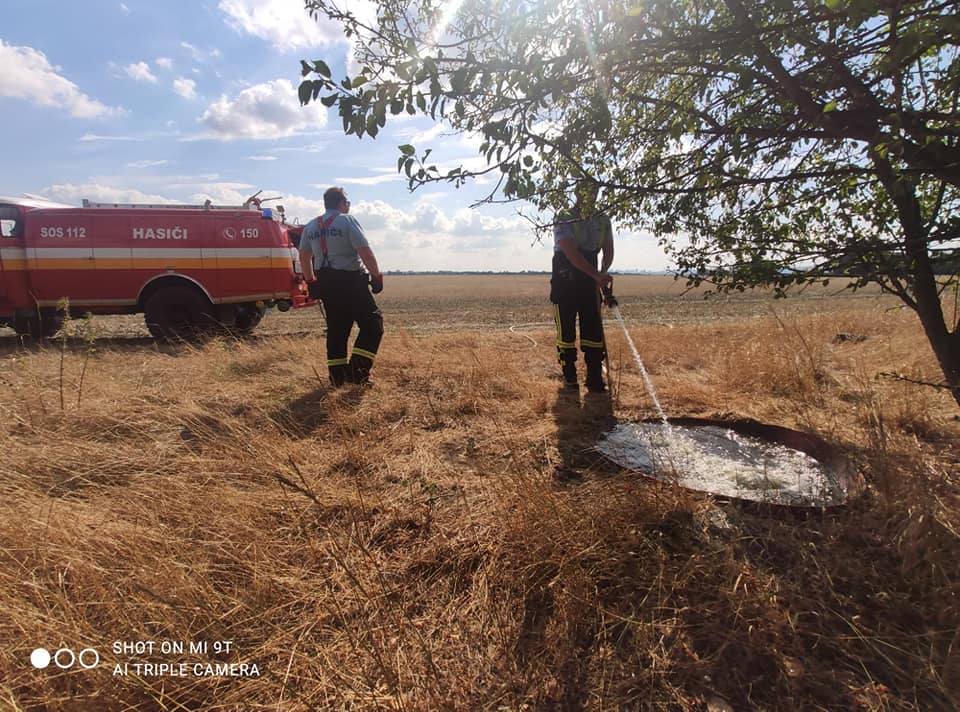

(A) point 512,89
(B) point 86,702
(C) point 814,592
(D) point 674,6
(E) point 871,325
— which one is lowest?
(B) point 86,702

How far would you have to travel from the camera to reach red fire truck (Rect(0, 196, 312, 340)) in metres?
7.12

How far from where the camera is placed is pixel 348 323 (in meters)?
4.15

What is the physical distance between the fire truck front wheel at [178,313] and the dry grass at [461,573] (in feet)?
16.2

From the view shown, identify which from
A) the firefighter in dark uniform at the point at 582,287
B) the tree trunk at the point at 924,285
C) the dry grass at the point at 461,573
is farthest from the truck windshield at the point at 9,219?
the tree trunk at the point at 924,285

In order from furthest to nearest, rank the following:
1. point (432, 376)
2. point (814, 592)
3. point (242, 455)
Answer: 1. point (432, 376)
2. point (242, 455)
3. point (814, 592)

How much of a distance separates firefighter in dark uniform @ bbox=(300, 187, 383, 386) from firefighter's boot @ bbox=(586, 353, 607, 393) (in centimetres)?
189

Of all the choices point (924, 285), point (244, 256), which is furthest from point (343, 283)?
point (244, 256)

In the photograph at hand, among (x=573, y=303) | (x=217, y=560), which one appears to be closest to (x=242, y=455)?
(x=217, y=560)

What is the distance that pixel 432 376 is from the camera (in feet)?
14.2

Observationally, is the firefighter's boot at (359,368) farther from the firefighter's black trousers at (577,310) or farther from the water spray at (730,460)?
the water spray at (730,460)

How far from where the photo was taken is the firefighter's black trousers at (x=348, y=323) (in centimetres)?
405

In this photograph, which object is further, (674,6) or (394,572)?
(674,6)

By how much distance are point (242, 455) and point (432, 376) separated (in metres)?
2.07

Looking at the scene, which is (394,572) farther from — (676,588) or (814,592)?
(814,592)
